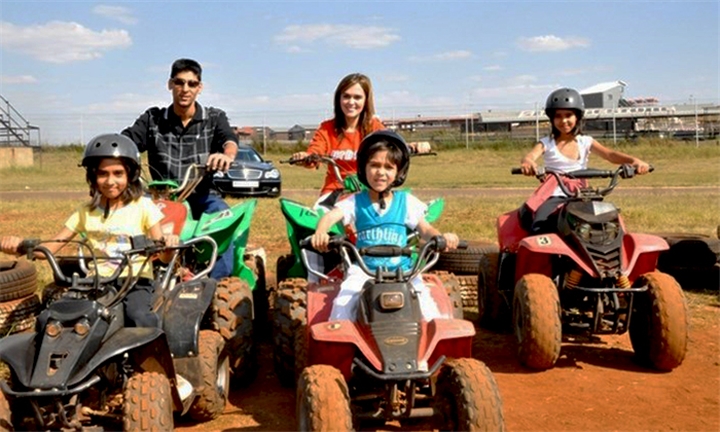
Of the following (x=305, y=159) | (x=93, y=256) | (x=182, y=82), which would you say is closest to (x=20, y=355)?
(x=93, y=256)

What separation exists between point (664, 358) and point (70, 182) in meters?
25.6

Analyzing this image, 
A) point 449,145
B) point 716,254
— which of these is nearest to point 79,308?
point 716,254

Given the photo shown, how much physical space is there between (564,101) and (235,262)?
120 inches

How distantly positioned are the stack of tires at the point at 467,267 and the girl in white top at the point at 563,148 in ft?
5.44

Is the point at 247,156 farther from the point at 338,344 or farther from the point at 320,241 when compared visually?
the point at 338,344

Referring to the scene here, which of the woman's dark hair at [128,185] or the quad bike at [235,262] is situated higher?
the woman's dark hair at [128,185]

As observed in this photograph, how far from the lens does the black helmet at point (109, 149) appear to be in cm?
502

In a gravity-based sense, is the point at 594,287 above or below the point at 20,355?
below

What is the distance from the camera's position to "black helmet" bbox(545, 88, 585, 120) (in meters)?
6.94

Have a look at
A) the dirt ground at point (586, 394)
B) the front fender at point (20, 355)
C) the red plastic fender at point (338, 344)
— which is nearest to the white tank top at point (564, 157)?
the dirt ground at point (586, 394)

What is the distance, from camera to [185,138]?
279 inches

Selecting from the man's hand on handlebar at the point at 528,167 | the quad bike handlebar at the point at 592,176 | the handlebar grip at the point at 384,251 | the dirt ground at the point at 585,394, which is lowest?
the dirt ground at the point at 585,394

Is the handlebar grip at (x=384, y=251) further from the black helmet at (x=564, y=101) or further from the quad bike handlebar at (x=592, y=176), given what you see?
the black helmet at (x=564, y=101)

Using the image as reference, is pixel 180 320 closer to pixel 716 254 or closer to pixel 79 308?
pixel 79 308
